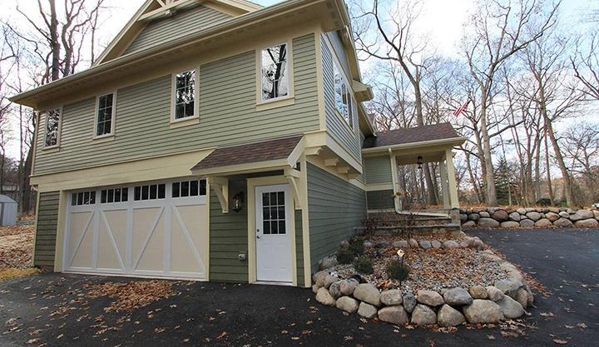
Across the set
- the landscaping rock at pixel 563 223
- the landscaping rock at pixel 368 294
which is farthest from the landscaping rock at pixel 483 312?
the landscaping rock at pixel 563 223

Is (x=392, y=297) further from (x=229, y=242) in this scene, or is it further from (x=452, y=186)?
(x=452, y=186)

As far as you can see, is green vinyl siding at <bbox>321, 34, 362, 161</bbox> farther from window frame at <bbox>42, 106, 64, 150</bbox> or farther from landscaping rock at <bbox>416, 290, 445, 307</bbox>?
window frame at <bbox>42, 106, 64, 150</bbox>

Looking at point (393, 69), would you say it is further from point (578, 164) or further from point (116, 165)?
point (116, 165)

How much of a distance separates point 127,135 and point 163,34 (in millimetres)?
3115

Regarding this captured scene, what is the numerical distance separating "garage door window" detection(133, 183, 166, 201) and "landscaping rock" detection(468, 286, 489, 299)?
21.4 feet

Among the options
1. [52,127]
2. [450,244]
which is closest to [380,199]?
[450,244]

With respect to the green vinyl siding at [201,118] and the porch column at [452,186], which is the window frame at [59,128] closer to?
the green vinyl siding at [201,118]

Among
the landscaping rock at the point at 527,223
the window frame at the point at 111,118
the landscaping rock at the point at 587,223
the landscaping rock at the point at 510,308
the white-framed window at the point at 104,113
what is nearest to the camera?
the landscaping rock at the point at 510,308

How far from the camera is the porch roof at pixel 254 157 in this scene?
15.6ft

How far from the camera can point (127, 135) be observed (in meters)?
7.39

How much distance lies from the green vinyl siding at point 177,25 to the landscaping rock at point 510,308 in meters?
7.99

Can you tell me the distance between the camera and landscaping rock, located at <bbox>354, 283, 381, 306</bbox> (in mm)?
4132

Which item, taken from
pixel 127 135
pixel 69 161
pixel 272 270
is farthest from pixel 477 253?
pixel 69 161

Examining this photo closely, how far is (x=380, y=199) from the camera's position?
11.7 m
